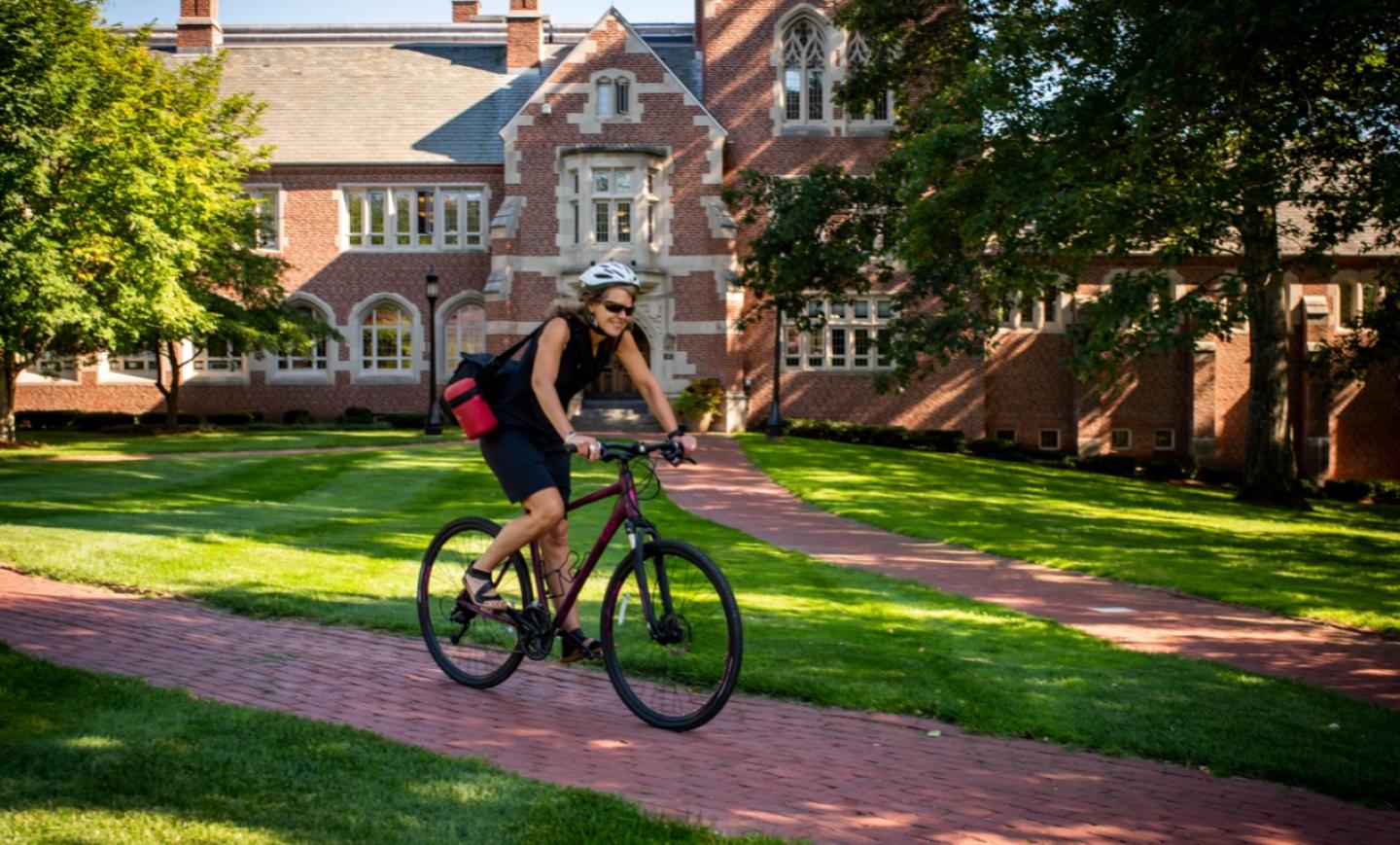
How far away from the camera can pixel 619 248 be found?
99.3 feet

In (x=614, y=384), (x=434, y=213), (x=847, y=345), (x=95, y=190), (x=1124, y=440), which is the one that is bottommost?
(x=1124, y=440)

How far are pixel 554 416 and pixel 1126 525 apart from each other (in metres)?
12.7

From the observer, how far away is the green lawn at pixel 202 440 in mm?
21844

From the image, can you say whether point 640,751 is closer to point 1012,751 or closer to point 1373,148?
point 1012,751

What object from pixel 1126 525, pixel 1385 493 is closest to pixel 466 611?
pixel 1126 525

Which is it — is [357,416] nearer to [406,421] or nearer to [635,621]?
[406,421]

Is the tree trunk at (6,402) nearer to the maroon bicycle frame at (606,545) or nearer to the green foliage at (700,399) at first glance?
the green foliage at (700,399)

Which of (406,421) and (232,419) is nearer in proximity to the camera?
(406,421)

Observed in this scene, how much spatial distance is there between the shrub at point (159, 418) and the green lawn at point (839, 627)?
709 inches

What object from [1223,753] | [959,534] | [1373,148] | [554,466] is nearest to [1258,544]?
[959,534]

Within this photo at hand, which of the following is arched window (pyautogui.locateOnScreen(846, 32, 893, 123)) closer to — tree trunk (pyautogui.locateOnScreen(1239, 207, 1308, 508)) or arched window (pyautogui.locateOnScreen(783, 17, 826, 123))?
arched window (pyautogui.locateOnScreen(783, 17, 826, 123))

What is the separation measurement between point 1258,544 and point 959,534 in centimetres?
396

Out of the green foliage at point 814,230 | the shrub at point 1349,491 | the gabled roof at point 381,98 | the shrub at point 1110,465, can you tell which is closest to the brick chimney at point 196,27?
the gabled roof at point 381,98

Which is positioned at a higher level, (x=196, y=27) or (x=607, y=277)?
(x=196, y=27)
